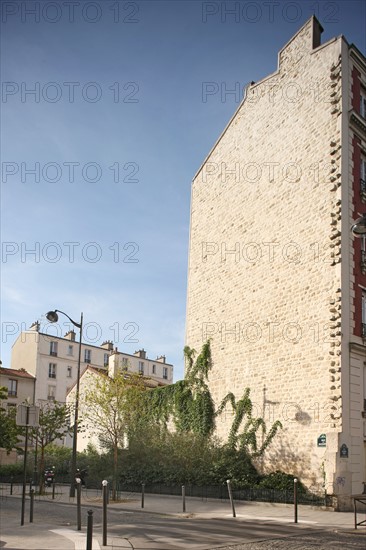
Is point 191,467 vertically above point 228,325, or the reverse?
point 228,325

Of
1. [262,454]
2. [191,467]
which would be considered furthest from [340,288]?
[191,467]

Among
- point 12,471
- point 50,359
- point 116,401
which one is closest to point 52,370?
point 50,359

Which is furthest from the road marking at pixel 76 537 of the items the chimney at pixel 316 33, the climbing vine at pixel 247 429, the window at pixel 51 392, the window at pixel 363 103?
the window at pixel 51 392

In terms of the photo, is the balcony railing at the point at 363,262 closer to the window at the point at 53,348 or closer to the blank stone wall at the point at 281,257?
the blank stone wall at the point at 281,257

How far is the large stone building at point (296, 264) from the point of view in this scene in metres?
21.2

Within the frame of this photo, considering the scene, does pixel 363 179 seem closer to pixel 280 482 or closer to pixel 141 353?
pixel 280 482

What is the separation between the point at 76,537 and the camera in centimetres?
1176

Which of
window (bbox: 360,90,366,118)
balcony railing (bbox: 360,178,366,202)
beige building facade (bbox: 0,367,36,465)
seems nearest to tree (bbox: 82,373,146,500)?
balcony railing (bbox: 360,178,366,202)

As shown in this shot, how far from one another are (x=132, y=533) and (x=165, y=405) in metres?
16.2

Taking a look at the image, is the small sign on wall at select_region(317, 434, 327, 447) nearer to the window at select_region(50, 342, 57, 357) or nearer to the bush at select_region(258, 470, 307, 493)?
the bush at select_region(258, 470, 307, 493)

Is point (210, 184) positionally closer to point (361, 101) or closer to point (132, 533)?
point (361, 101)

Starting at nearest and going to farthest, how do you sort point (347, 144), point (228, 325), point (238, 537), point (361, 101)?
point (238, 537), point (347, 144), point (361, 101), point (228, 325)

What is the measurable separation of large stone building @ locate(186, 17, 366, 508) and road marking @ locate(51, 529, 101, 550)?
10.4 m

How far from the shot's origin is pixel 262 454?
2345 centimetres
